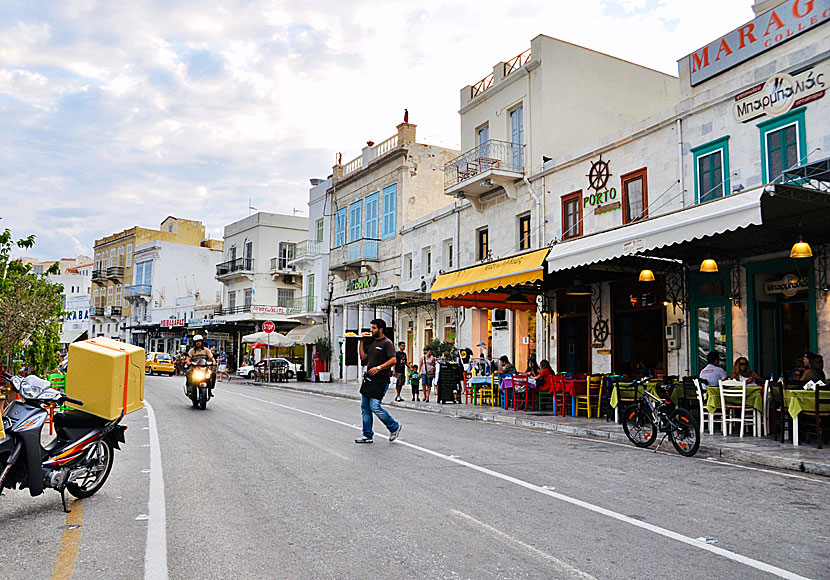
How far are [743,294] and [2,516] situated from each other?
49.5ft

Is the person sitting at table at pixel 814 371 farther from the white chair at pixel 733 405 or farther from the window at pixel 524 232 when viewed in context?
the window at pixel 524 232

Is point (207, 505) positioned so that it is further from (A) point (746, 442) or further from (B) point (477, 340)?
(B) point (477, 340)

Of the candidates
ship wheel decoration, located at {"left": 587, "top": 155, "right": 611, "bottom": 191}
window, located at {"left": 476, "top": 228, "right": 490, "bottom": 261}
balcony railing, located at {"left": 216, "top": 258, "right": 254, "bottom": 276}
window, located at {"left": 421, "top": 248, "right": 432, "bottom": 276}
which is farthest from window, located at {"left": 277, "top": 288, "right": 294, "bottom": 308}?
ship wheel decoration, located at {"left": 587, "top": 155, "right": 611, "bottom": 191}

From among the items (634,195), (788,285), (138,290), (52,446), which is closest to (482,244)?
(634,195)

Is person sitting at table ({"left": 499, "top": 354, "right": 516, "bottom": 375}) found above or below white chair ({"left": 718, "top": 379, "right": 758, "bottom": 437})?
above

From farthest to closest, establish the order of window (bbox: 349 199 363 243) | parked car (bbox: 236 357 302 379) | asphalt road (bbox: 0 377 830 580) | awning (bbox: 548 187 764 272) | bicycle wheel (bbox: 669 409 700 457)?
parked car (bbox: 236 357 302 379)
window (bbox: 349 199 363 243)
awning (bbox: 548 187 764 272)
bicycle wheel (bbox: 669 409 700 457)
asphalt road (bbox: 0 377 830 580)

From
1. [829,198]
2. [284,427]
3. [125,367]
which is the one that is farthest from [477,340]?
[125,367]

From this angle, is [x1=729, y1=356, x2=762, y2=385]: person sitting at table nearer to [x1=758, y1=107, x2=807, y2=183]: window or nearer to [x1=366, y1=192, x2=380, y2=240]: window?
[x1=758, y1=107, x2=807, y2=183]: window

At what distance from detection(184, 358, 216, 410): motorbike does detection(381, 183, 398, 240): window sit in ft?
58.3

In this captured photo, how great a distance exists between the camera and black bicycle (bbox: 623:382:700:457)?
10.3 m

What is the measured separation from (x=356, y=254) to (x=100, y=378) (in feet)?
96.5

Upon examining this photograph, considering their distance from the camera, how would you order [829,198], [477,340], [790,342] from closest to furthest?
[829,198]
[790,342]
[477,340]

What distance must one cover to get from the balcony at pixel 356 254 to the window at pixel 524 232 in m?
11.8

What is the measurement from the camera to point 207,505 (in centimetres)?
643
